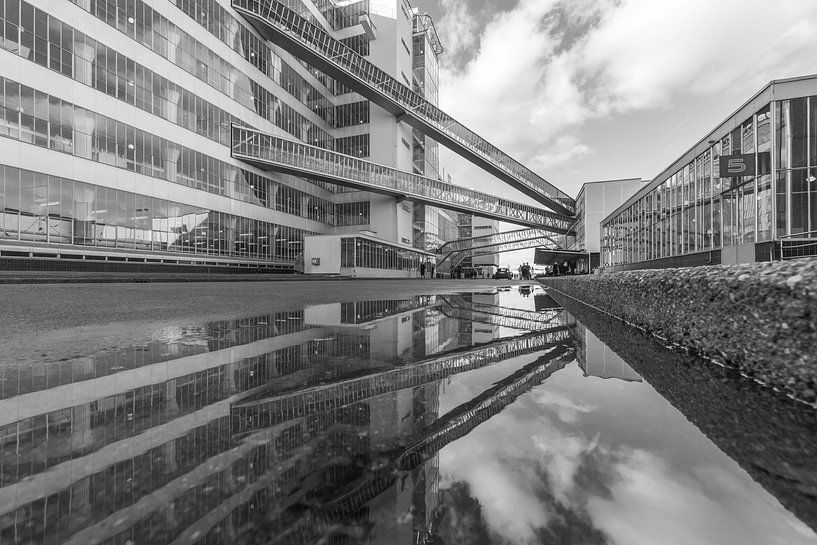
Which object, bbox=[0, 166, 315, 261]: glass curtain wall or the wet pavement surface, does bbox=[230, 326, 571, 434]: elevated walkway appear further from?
bbox=[0, 166, 315, 261]: glass curtain wall

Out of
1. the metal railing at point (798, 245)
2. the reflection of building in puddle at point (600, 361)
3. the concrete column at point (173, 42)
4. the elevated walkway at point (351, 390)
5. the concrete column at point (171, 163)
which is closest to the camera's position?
the elevated walkway at point (351, 390)

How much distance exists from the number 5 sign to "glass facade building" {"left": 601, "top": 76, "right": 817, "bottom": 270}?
0.09 feet

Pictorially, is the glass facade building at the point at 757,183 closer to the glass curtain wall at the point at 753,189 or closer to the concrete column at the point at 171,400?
the glass curtain wall at the point at 753,189

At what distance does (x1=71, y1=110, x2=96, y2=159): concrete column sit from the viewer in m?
23.0

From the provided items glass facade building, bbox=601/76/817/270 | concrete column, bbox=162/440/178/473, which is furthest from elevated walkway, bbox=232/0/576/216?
concrete column, bbox=162/440/178/473

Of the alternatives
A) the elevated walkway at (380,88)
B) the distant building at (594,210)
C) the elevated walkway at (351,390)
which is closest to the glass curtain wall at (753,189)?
the elevated walkway at (351,390)

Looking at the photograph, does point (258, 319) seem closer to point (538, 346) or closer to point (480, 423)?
point (538, 346)

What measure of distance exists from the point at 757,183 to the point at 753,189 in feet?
0.69

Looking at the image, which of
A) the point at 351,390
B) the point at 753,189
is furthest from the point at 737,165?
the point at 351,390

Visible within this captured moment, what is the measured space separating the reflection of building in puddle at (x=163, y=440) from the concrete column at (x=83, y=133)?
92.5 feet

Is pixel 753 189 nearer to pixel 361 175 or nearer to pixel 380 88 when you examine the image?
pixel 361 175

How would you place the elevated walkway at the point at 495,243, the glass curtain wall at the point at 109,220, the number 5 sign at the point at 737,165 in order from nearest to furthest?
the number 5 sign at the point at 737,165 → the glass curtain wall at the point at 109,220 → the elevated walkway at the point at 495,243

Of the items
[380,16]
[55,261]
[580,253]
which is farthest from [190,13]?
[580,253]

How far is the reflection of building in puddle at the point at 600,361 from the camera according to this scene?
2799 mm
